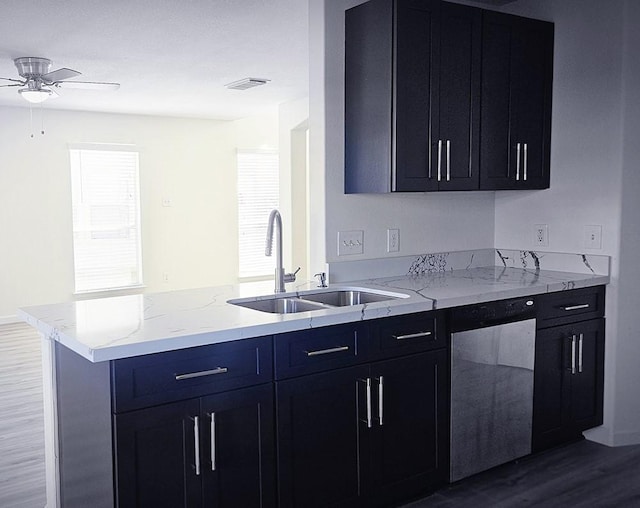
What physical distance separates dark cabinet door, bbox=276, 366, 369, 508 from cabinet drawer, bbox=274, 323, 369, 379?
0.03m

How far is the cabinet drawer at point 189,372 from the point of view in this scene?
2010 mm

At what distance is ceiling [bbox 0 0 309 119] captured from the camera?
3793 mm

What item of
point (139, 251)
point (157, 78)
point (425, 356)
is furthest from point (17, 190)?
point (425, 356)

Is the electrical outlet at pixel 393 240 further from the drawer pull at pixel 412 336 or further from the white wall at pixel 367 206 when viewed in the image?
the drawer pull at pixel 412 336

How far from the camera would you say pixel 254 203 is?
9109 millimetres

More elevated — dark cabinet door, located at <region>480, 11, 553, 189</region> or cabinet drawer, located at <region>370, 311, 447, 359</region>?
dark cabinet door, located at <region>480, 11, 553, 189</region>

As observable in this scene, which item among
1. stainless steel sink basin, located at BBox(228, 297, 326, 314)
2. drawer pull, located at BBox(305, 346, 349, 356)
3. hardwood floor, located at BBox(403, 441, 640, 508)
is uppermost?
stainless steel sink basin, located at BBox(228, 297, 326, 314)

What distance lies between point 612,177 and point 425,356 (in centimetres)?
150

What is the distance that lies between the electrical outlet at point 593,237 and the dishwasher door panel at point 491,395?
696 millimetres

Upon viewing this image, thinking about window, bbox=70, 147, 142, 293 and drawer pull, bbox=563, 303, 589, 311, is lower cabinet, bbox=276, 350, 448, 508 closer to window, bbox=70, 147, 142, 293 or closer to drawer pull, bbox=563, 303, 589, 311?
drawer pull, bbox=563, 303, 589, 311

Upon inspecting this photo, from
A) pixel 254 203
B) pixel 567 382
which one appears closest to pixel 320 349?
pixel 567 382

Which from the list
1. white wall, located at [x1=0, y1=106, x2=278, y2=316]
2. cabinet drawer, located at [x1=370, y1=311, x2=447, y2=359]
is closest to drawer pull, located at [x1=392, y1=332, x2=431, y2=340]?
cabinet drawer, located at [x1=370, y1=311, x2=447, y2=359]

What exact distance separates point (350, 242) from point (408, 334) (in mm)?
751

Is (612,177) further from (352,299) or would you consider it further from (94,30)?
(94,30)
